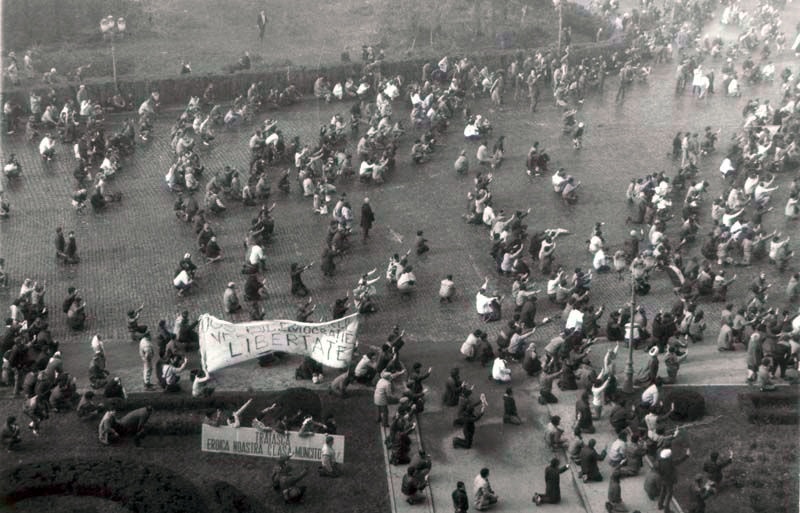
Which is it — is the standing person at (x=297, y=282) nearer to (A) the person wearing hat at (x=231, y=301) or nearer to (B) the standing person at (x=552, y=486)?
(A) the person wearing hat at (x=231, y=301)

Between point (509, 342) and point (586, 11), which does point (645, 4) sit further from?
point (509, 342)

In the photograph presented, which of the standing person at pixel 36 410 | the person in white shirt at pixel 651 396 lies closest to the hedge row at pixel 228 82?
the standing person at pixel 36 410

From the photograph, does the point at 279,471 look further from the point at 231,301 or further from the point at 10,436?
the point at 231,301

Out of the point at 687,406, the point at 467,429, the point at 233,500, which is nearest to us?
the point at 233,500

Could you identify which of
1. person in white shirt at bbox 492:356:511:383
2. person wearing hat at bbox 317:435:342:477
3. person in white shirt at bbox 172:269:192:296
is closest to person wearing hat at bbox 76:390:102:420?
person wearing hat at bbox 317:435:342:477

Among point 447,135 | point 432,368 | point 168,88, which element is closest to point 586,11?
point 447,135

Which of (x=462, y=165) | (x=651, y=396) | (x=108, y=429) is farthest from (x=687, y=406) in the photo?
(x=462, y=165)

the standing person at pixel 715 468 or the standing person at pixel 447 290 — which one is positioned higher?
the standing person at pixel 447 290

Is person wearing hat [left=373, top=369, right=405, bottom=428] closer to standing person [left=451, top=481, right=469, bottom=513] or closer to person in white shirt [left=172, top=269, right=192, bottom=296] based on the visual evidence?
standing person [left=451, top=481, right=469, bottom=513]
